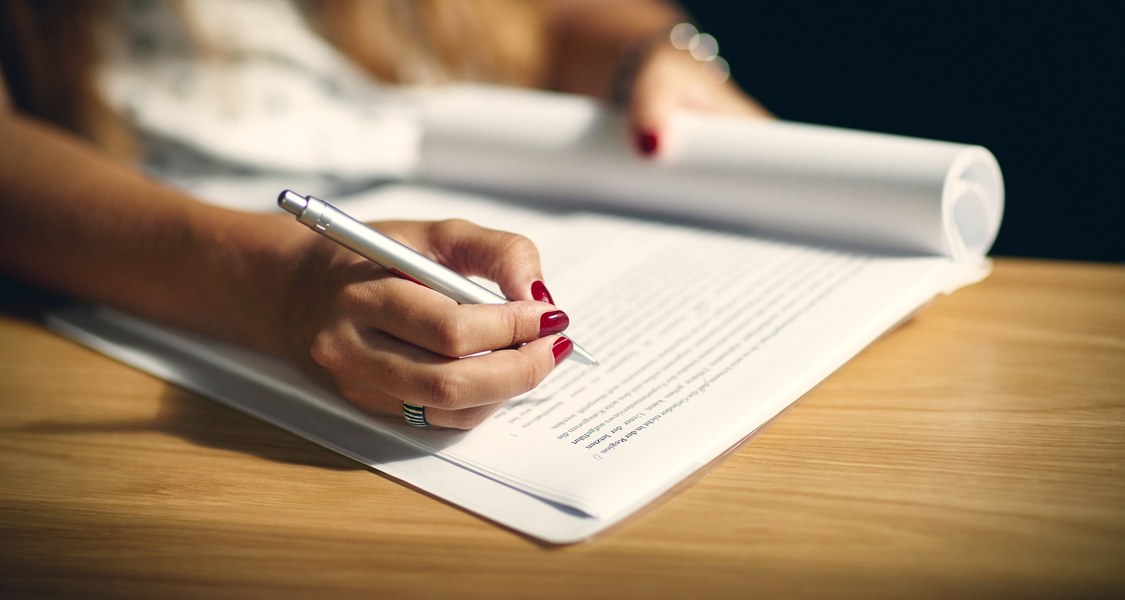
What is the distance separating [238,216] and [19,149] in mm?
226

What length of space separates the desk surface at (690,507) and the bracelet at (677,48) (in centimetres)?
42

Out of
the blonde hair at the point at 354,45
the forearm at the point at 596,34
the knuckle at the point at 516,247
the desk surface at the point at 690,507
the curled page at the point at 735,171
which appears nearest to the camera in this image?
the desk surface at the point at 690,507

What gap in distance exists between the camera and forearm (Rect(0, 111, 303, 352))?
500mm

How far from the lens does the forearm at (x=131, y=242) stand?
500mm

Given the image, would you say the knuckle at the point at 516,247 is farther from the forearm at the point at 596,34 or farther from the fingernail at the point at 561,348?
the forearm at the point at 596,34

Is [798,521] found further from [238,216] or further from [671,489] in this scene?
[238,216]

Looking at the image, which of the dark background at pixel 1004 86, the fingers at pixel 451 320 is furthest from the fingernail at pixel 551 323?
the dark background at pixel 1004 86

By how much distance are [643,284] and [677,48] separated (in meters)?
0.37

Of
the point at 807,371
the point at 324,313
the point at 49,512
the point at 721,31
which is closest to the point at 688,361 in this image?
the point at 807,371

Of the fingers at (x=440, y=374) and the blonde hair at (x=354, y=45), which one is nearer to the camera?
the fingers at (x=440, y=374)

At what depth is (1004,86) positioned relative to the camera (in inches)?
38.5

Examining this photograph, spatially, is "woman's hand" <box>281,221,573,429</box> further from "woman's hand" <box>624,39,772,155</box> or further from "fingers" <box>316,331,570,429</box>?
"woman's hand" <box>624,39,772,155</box>

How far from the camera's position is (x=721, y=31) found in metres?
1.21

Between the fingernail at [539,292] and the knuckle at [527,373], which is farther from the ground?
the fingernail at [539,292]
